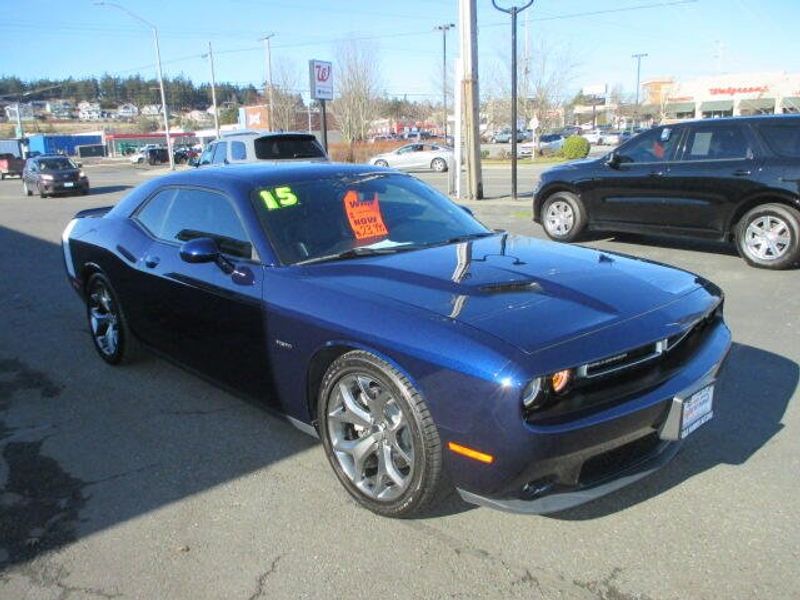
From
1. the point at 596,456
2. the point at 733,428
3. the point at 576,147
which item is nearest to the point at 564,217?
the point at 733,428

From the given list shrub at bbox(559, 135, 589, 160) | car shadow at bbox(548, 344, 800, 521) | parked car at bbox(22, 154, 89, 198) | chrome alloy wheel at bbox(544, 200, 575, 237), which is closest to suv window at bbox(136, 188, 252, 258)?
car shadow at bbox(548, 344, 800, 521)

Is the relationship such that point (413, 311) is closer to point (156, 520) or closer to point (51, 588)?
point (156, 520)

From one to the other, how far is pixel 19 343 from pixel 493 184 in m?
17.2

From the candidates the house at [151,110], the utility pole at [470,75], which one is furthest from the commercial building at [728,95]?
the house at [151,110]

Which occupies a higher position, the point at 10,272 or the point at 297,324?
the point at 297,324

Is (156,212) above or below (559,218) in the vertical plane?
above

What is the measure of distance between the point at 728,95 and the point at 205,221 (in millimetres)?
75536

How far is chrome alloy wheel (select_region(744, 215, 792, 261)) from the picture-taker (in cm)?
743

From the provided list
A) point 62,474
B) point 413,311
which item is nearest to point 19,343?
point 62,474

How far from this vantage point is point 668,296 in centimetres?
307

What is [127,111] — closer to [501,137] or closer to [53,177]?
[501,137]

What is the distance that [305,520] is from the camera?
301 cm

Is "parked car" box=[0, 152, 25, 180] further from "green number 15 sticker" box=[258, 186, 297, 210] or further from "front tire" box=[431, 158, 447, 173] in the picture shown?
"green number 15 sticker" box=[258, 186, 297, 210]

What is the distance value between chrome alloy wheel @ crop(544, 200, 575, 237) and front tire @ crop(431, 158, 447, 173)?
2135cm
